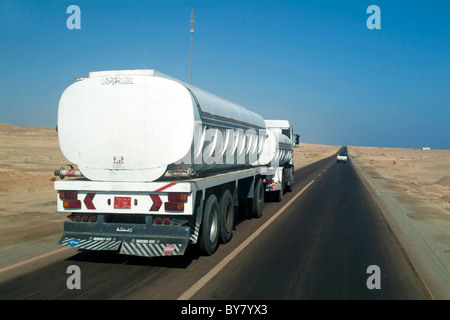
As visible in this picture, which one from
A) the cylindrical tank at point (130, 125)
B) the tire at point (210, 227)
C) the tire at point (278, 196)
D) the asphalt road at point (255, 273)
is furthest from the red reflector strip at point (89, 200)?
the tire at point (278, 196)

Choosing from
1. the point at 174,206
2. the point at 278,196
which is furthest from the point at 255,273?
the point at 278,196

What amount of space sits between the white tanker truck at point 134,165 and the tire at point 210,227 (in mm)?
20

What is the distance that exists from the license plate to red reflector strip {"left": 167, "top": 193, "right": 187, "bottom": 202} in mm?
722

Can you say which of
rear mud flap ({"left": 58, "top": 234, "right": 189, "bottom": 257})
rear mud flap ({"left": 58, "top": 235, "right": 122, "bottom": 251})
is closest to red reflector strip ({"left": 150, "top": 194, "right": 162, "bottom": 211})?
rear mud flap ({"left": 58, "top": 234, "right": 189, "bottom": 257})

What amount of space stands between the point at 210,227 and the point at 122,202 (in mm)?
1852

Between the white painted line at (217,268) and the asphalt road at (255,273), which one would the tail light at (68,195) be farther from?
the white painted line at (217,268)

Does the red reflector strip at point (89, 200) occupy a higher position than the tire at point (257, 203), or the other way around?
the red reflector strip at point (89, 200)

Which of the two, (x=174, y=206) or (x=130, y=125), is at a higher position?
(x=130, y=125)

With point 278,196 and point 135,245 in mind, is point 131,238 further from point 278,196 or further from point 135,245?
point 278,196

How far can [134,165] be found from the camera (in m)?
6.83

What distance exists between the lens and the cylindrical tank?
6.81m

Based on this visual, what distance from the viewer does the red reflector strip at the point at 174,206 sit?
6.43 meters

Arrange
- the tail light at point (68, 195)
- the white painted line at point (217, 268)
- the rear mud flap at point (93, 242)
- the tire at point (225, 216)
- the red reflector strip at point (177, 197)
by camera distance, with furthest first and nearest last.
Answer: the tire at point (225, 216)
the tail light at point (68, 195)
the rear mud flap at point (93, 242)
the red reflector strip at point (177, 197)
the white painted line at point (217, 268)

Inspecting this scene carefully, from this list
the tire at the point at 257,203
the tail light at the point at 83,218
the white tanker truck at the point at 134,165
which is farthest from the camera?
the tire at the point at 257,203
